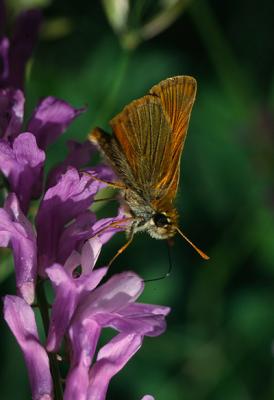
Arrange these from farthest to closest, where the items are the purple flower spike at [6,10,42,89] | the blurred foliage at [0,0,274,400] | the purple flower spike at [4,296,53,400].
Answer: the blurred foliage at [0,0,274,400] → the purple flower spike at [6,10,42,89] → the purple flower spike at [4,296,53,400]

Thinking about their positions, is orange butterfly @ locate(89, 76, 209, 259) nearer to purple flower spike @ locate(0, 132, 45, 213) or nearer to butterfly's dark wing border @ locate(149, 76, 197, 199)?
butterfly's dark wing border @ locate(149, 76, 197, 199)

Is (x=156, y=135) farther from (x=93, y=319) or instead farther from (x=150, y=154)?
(x=93, y=319)

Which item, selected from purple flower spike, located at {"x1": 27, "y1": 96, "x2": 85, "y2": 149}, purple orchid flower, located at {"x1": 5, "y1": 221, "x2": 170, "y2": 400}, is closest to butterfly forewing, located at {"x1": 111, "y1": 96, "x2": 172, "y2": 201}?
purple flower spike, located at {"x1": 27, "y1": 96, "x2": 85, "y2": 149}

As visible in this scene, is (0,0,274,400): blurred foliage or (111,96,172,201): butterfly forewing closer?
(111,96,172,201): butterfly forewing

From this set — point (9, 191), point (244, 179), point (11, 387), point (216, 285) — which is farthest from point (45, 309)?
point (244, 179)

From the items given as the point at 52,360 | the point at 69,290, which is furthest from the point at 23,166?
the point at 52,360

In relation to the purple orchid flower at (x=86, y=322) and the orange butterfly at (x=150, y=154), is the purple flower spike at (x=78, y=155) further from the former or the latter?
the purple orchid flower at (x=86, y=322)
